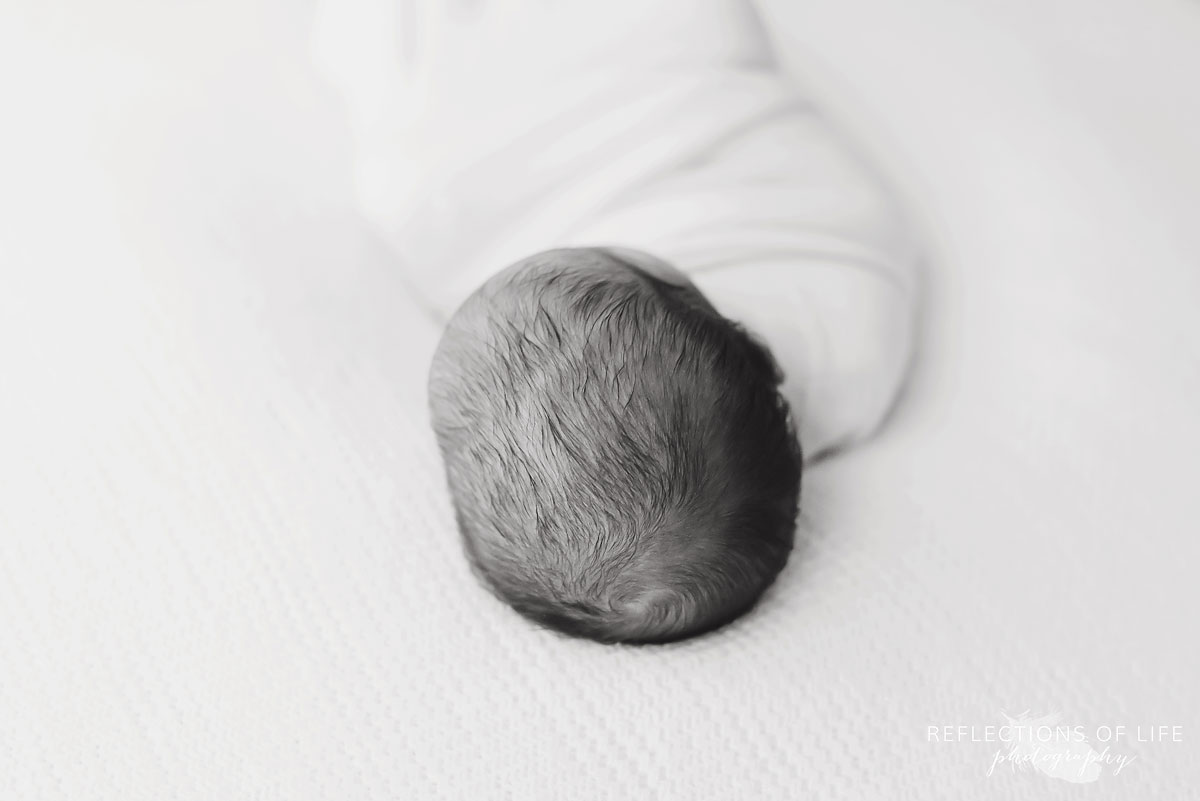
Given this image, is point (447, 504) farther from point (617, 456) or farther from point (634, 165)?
point (634, 165)

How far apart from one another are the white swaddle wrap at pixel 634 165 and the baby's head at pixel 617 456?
0.52 feet

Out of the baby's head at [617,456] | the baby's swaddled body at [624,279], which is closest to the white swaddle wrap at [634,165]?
the baby's swaddled body at [624,279]

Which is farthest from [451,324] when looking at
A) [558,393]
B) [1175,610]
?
[1175,610]

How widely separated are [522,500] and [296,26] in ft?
2.46

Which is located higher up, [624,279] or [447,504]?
[624,279]

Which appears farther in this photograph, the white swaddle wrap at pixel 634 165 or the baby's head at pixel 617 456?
the white swaddle wrap at pixel 634 165

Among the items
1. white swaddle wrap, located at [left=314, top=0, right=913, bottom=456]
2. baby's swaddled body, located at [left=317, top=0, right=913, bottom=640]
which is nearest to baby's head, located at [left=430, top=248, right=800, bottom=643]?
baby's swaddled body, located at [left=317, top=0, right=913, bottom=640]

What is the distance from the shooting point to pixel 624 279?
64 cm

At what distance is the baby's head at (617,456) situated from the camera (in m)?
0.59

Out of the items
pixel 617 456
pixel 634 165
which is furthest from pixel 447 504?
pixel 634 165

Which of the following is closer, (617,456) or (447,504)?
(617,456)

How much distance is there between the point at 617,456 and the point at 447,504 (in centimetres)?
22

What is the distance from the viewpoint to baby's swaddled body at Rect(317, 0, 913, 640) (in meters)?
0.59

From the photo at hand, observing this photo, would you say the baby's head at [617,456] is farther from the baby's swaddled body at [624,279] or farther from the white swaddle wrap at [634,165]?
the white swaddle wrap at [634,165]
